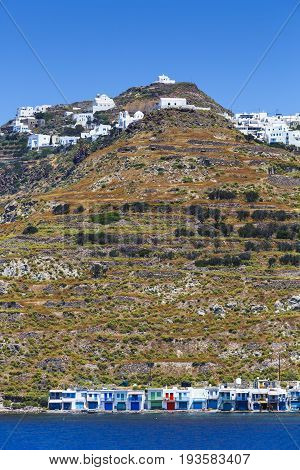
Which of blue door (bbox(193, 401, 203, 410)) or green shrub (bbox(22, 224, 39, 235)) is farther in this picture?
green shrub (bbox(22, 224, 39, 235))

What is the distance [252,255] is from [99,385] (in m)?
29.9

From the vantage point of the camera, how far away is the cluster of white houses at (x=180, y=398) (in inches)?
4744

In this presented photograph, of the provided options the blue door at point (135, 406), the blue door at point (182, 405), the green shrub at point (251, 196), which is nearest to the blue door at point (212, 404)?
the blue door at point (182, 405)

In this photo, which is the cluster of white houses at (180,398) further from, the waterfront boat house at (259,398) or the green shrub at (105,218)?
the green shrub at (105,218)

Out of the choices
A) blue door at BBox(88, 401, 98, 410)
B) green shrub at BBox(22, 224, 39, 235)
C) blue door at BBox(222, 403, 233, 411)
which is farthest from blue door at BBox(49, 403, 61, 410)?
green shrub at BBox(22, 224, 39, 235)

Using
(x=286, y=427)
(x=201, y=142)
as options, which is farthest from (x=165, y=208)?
(x=286, y=427)

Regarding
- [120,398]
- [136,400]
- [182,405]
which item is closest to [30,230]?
[120,398]

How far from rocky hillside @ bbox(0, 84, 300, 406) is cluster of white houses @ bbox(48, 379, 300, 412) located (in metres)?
2.15

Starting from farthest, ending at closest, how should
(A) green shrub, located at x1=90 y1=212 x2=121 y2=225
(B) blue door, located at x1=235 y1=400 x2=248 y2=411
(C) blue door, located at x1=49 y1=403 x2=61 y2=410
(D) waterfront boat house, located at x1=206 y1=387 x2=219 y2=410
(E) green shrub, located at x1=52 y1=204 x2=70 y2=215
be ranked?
(E) green shrub, located at x1=52 y1=204 x2=70 y2=215, (A) green shrub, located at x1=90 y1=212 x2=121 y2=225, (B) blue door, located at x1=235 y1=400 x2=248 y2=411, (D) waterfront boat house, located at x1=206 y1=387 x2=219 y2=410, (C) blue door, located at x1=49 y1=403 x2=61 y2=410

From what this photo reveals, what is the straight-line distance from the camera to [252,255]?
14475 centimetres

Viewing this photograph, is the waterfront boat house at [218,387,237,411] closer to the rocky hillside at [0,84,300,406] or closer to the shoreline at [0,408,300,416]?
the shoreline at [0,408,300,416]

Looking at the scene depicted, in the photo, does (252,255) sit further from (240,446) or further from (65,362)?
(240,446)

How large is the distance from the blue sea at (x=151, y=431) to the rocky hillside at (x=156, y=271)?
20.1ft

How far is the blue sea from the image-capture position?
9219 cm
